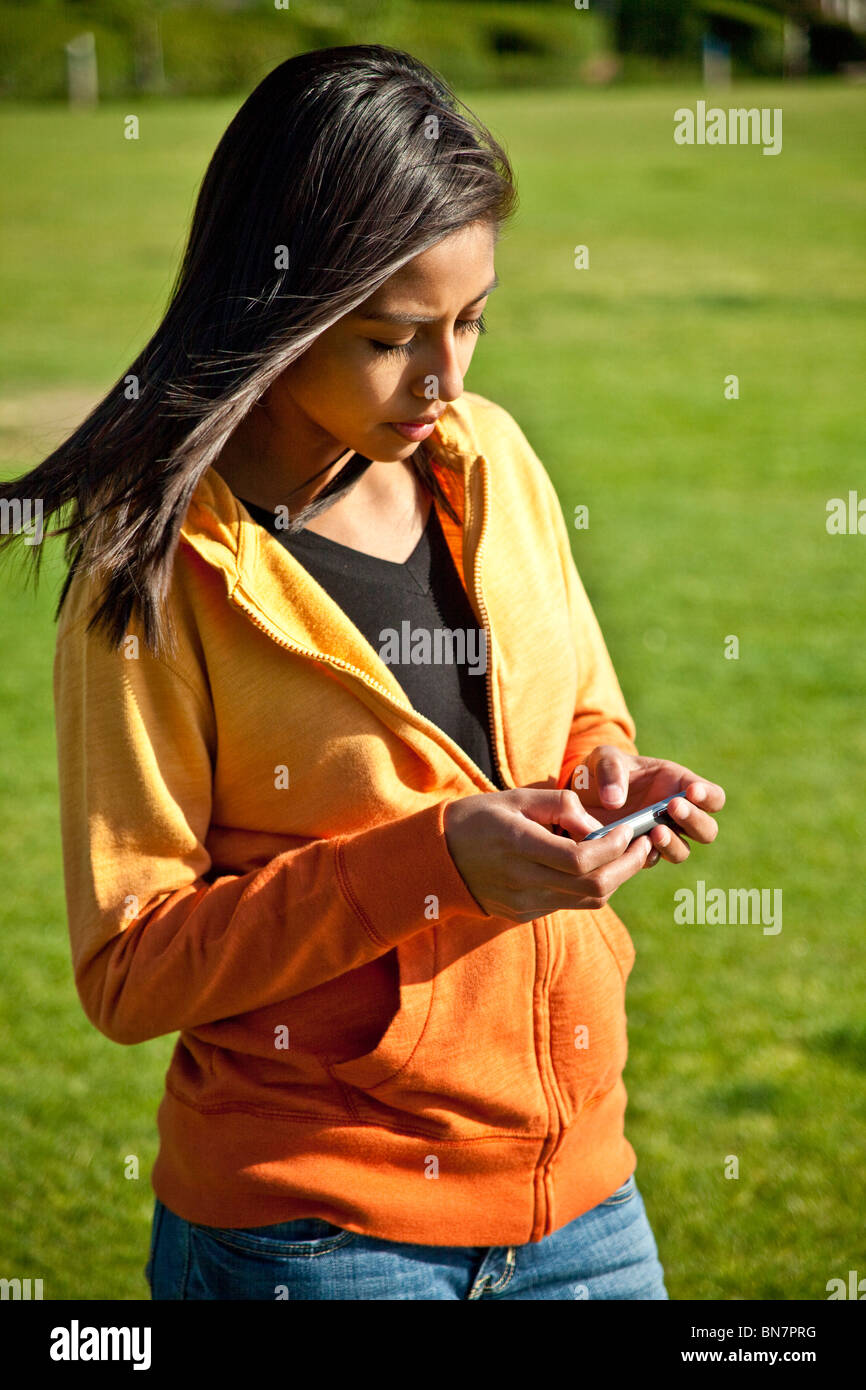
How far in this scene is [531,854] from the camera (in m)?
1.48

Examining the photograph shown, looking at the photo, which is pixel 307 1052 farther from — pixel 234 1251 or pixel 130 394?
pixel 130 394

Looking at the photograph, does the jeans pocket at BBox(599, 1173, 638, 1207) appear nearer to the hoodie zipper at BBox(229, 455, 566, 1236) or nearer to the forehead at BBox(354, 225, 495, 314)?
the hoodie zipper at BBox(229, 455, 566, 1236)

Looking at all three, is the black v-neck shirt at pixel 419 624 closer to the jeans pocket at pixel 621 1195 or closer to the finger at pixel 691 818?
the finger at pixel 691 818

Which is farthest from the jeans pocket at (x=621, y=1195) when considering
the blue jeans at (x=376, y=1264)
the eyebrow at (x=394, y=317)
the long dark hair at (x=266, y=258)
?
the eyebrow at (x=394, y=317)

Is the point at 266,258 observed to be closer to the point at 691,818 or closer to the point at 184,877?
the point at 184,877

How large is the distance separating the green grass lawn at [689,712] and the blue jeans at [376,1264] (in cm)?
96

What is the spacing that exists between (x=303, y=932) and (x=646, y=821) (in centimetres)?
41

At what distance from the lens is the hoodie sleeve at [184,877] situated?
1.55 m

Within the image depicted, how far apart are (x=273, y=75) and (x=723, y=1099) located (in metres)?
3.07

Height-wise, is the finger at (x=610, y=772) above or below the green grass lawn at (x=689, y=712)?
above

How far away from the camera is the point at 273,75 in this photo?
160 cm

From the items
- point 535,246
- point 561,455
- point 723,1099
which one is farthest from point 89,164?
point 723,1099

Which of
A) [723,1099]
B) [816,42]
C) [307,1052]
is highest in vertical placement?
[816,42]

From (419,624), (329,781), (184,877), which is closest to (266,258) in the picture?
(419,624)
